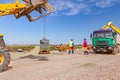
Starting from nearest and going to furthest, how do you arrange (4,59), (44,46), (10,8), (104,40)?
(4,59), (10,8), (44,46), (104,40)

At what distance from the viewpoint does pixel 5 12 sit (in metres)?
15.1

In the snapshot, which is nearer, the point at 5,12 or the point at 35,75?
the point at 35,75

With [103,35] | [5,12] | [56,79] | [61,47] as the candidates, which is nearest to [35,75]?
[56,79]

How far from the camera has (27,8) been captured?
51.2 ft

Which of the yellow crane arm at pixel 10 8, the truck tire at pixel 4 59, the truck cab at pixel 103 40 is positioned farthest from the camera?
the truck cab at pixel 103 40

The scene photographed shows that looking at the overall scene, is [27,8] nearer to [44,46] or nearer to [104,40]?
[44,46]

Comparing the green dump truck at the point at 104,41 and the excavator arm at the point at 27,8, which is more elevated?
the excavator arm at the point at 27,8

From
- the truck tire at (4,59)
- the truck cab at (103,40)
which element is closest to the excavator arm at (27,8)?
the truck tire at (4,59)

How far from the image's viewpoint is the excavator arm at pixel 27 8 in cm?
1512

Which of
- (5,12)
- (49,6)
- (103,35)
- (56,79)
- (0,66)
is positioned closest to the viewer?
(56,79)

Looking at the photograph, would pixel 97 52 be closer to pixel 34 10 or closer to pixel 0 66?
pixel 34 10

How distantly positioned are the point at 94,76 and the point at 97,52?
18.5 m

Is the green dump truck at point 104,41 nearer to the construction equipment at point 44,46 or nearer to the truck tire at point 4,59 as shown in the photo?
the construction equipment at point 44,46

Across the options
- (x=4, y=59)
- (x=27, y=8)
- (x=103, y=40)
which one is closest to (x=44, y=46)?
(x=103, y=40)
